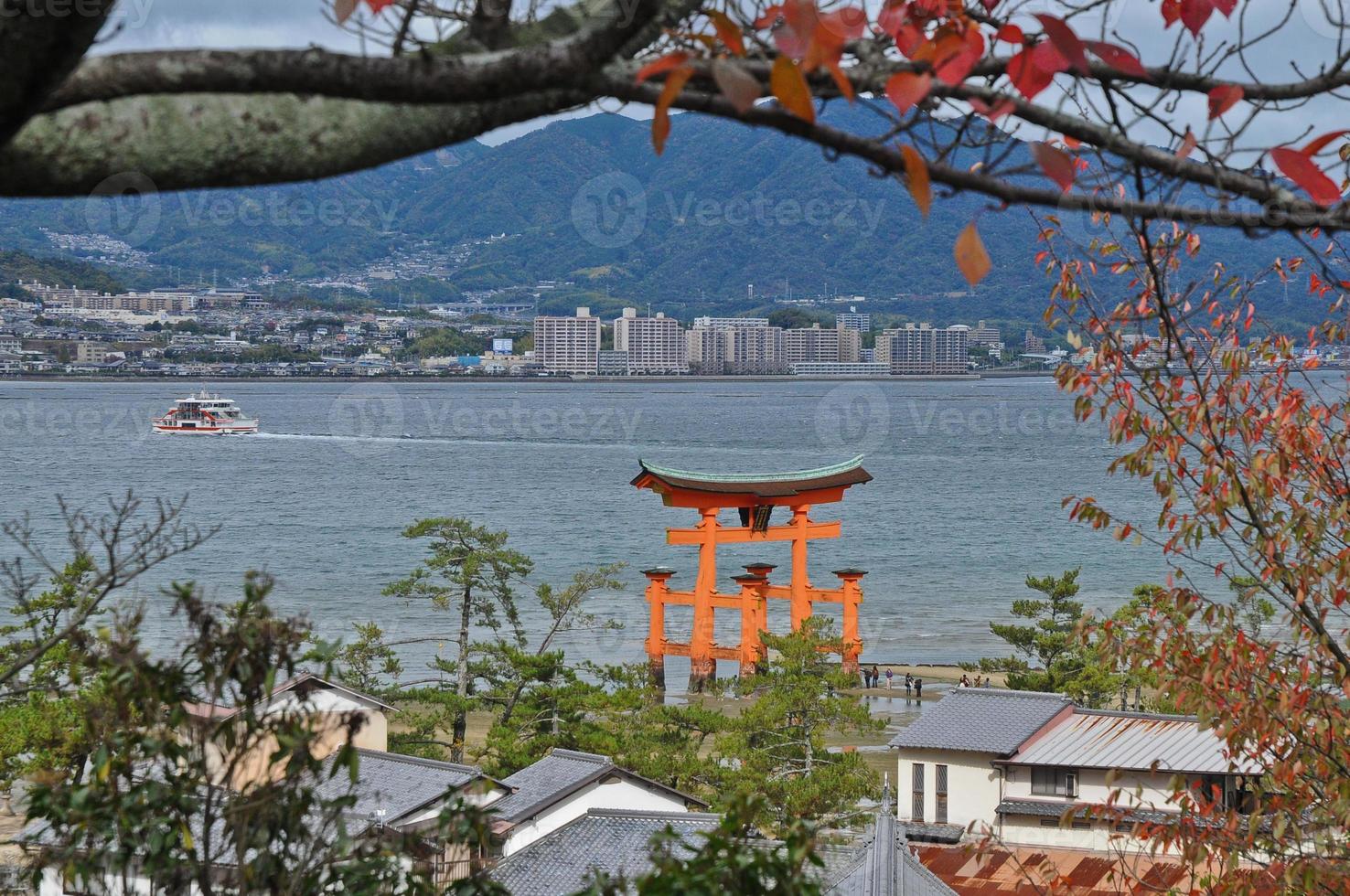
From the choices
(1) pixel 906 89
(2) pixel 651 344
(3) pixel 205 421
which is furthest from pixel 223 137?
(2) pixel 651 344

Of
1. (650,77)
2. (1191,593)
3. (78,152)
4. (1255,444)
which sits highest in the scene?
(650,77)

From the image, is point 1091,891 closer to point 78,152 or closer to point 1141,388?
point 1141,388

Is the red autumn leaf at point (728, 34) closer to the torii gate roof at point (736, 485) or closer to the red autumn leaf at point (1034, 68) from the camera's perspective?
the red autumn leaf at point (1034, 68)

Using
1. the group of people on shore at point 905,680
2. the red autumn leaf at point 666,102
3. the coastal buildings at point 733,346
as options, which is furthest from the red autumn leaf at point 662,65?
the coastal buildings at point 733,346

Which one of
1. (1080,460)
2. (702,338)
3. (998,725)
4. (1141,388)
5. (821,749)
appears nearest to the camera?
(1141,388)

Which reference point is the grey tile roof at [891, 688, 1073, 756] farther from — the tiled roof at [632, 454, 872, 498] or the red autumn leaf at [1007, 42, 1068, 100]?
the red autumn leaf at [1007, 42, 1068, 100]

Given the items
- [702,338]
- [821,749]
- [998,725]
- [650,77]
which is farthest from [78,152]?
[702,338]
